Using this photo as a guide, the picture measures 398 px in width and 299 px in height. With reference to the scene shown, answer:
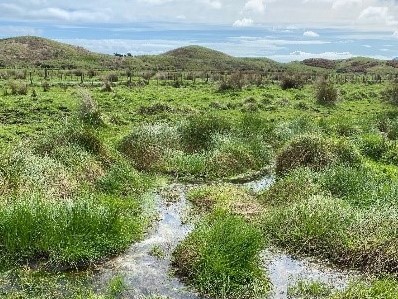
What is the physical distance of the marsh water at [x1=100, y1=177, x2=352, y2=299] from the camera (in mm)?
14284

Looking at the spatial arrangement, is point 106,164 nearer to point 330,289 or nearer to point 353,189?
point 353,189

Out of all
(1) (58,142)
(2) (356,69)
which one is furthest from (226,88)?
(2) (356,69)

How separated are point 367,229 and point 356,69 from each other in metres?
161

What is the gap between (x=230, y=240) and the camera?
1495 centimetres

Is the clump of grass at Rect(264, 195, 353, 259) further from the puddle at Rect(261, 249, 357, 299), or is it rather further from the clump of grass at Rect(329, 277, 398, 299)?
the clump of grass at Rect(329, 277, 398, 299)

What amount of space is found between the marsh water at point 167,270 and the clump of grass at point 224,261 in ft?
1.31

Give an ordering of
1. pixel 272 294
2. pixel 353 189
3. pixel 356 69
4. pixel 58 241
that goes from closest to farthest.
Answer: pixel 272 294
pixel 58 241
pixel 353 189
pixel 356 69

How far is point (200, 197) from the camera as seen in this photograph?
2152cm

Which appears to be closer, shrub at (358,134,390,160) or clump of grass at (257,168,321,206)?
clump of grass at (257,168,321,206)

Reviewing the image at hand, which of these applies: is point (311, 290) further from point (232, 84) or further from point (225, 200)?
point (232, 84)

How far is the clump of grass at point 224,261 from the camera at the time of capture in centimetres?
1405

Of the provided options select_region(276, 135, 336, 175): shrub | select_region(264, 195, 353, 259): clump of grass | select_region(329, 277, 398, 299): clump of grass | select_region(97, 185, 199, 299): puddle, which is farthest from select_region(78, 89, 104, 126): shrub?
select_region(329, 277, 398, 299): clump of grass

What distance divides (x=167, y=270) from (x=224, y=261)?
2.00 metres

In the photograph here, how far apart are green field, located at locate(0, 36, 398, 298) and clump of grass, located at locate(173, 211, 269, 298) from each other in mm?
39
